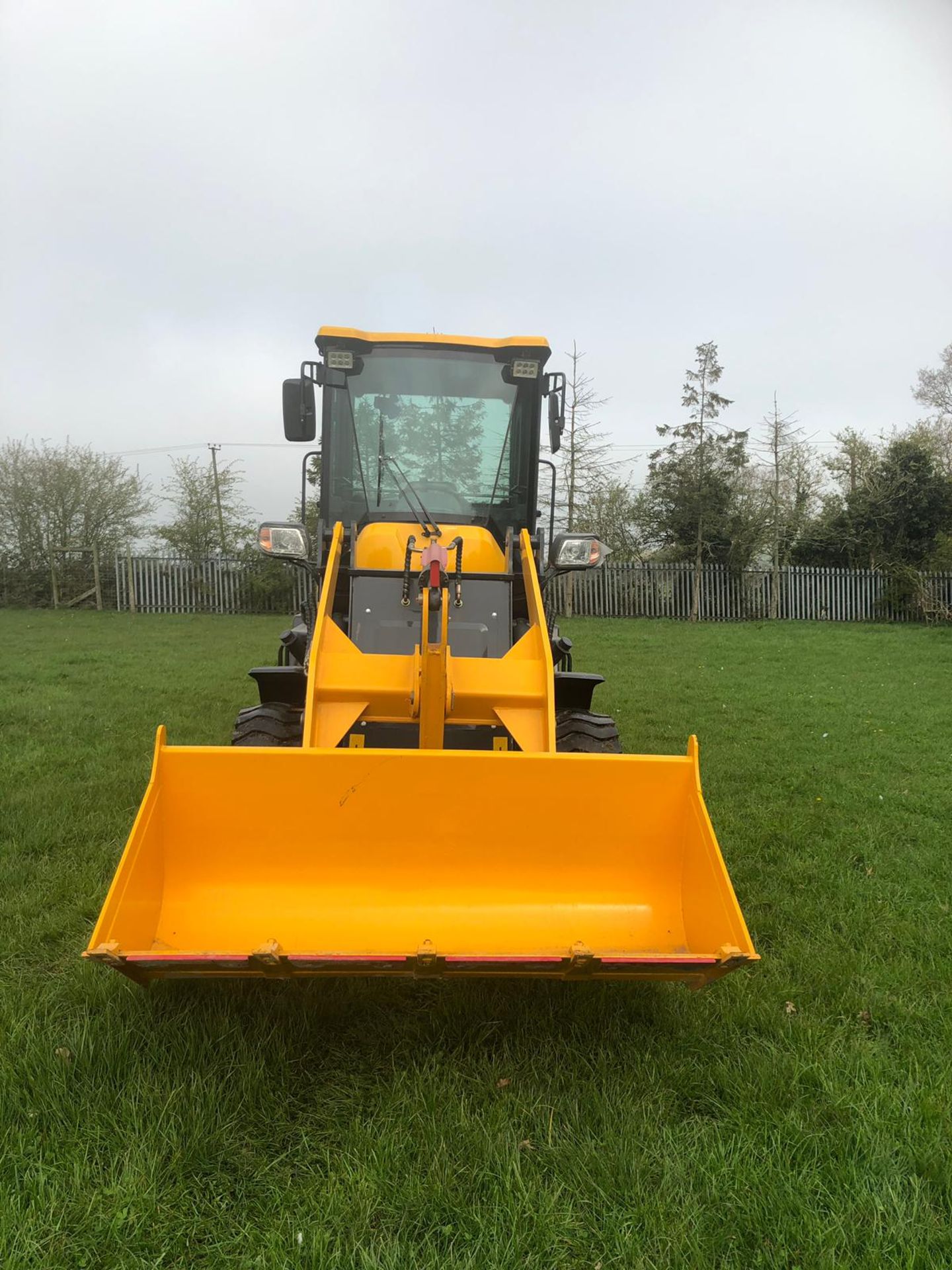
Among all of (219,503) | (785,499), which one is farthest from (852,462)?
(219,503)

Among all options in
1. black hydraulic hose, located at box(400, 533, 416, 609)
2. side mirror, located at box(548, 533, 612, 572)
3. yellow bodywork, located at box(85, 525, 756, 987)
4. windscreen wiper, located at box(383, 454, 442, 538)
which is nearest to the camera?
yellow bodywork, located at box(85, 525, 756, 987)

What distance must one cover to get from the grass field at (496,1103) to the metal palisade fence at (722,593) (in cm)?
1850

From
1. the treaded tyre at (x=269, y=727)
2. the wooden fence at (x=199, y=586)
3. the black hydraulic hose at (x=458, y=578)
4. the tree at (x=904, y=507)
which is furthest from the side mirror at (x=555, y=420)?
the tree at (x=904, y=507)

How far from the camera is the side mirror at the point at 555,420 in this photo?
5.10 meters

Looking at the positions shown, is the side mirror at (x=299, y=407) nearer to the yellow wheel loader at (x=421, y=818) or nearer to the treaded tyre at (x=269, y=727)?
the yellow wheel loader at (x=421, y=818)

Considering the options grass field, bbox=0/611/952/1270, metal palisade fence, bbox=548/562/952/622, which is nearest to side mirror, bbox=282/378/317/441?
grass field, bbox=0/611/952/1270

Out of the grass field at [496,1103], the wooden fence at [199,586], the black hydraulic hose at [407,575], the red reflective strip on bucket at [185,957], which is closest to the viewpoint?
the grass field at [496,1103]

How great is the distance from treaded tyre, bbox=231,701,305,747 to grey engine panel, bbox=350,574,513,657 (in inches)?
21.3

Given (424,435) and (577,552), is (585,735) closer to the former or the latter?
(577,552)

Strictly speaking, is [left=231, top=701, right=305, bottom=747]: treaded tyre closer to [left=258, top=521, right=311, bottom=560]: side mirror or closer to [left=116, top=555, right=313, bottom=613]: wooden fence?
[left=258, top=521, right=311, bottom=560]: side mirror

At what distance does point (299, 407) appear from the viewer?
4.99 metres

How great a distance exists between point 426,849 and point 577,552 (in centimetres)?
217

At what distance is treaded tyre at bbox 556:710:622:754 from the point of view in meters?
4.29

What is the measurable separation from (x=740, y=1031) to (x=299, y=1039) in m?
1.55
